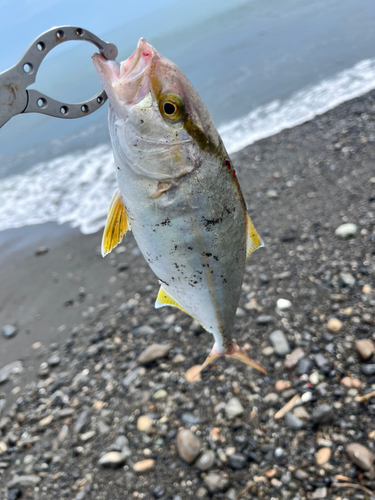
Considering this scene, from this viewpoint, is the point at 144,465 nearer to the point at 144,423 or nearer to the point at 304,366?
the point at 144,423

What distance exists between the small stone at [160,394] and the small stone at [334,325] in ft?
5.93

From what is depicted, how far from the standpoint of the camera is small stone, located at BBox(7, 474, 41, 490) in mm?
3072

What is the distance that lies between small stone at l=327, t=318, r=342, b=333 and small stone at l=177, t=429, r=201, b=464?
5.62 feet

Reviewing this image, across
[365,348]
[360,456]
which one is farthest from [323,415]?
[365,348]

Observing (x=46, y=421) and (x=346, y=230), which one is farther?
(x=346, y=230)

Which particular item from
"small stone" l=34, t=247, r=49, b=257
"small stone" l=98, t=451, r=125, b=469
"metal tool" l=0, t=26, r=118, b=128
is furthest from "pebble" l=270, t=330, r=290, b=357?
"small stone" l=34, t=247, r=49, b=257

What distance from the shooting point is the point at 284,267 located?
4.56 m

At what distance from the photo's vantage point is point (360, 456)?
255 cm

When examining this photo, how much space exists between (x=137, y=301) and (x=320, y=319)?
245cm

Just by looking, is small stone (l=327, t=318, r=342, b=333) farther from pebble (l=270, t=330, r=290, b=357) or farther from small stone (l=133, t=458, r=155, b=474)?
small stone (l=133, t=458, r=155, b=474)

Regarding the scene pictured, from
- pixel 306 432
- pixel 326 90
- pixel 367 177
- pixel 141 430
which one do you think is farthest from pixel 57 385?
pixel 326 90

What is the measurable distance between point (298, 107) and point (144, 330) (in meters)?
8.97

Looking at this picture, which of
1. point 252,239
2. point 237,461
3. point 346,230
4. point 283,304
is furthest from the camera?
point 346,230

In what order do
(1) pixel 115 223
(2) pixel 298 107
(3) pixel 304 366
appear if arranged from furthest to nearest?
1. (2) pixel 298 107
2. (3) pixel 304 366
3. (1) pixel 115 223
